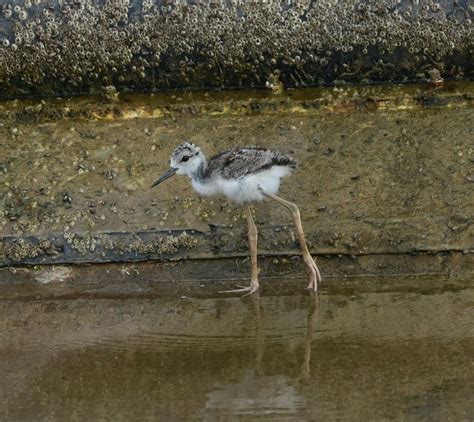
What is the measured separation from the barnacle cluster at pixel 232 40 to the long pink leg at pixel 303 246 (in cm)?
108

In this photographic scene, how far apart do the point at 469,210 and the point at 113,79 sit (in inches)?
83.6

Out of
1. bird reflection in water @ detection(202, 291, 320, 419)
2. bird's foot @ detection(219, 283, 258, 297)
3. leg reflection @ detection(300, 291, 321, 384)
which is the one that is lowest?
bird's foot @ detection(219, 283, 258, 297)

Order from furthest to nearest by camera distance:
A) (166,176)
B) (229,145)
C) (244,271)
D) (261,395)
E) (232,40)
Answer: (232,40) → (229,145) → (166,176) → (244,271) → (261,395)

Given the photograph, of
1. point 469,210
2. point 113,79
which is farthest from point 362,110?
point 113,79

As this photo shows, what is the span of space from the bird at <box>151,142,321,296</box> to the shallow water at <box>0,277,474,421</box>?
222 mm

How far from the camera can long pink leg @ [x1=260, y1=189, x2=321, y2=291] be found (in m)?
5.42

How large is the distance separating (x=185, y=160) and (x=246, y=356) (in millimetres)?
1398

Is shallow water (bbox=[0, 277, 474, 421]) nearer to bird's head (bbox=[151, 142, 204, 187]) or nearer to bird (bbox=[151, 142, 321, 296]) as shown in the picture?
bird (bbox=[151, 142, 321, 296])

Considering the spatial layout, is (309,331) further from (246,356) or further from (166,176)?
(166,176)

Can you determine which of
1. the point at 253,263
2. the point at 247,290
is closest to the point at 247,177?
the point at 253,263

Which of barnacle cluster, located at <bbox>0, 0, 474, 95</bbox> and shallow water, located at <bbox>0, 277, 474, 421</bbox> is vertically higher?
barnacle cluster, located at <bbox>0, 0, 474, 95</bbox>

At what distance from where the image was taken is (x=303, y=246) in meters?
5.48

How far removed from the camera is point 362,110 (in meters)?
6.26

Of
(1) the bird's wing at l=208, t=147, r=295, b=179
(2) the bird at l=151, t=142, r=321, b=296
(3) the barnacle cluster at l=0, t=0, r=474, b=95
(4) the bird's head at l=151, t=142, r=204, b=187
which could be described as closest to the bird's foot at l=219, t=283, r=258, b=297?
(2) the bird at l=151, t=142, r=321, b=296
